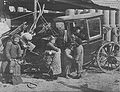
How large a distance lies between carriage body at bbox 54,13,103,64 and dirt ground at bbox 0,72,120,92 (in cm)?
107

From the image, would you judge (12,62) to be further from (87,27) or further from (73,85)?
(87,27)

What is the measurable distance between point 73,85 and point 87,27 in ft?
7.34

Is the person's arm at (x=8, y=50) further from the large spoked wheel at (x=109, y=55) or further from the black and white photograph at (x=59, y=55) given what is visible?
the large spoked wheel at (x=109, y=55)

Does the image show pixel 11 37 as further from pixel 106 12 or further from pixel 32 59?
pixel 106 12

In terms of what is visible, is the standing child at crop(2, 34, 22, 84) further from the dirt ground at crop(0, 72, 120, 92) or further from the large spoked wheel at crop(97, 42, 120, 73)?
the large spoked wheel at crop(97, 42, 120, 73)

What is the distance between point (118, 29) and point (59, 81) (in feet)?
15.6

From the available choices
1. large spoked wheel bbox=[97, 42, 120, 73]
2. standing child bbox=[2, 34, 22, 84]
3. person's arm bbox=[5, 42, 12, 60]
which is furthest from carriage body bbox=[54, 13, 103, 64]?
person's arm bbox=[5, 42, 12, 60]

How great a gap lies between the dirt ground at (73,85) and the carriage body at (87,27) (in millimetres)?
1066

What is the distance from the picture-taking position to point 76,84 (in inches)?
291

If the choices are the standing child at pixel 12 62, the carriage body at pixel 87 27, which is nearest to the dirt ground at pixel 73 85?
the standing child at pixel 12 62

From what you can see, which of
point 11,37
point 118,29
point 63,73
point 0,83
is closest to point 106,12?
point 118,29

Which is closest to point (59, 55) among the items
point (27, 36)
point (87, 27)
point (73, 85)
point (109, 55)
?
point (73, 85)

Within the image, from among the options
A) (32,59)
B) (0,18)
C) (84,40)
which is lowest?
(32,59)

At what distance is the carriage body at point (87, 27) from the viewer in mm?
8359
